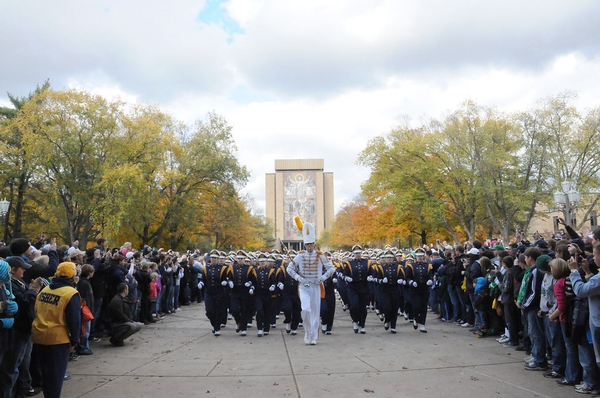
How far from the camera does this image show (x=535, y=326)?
8211mm

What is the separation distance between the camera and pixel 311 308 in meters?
11.1

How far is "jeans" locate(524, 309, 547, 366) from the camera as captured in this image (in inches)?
311

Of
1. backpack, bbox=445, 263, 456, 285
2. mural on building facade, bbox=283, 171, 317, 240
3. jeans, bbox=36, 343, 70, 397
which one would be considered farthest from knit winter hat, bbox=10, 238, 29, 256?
mural on building facade, bbox=283, 171, 317, 240

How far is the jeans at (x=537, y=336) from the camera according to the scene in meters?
7.90

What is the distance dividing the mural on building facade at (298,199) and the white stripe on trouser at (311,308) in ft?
333

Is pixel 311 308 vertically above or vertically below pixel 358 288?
below

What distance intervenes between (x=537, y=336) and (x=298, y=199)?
108 metres

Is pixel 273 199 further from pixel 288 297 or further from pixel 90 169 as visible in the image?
pixel 288 297

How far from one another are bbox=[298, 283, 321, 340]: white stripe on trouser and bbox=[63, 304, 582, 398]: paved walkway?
1.14 ft

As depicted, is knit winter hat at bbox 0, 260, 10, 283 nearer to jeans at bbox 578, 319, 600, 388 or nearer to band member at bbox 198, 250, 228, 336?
band member at bbox 198, 250, 228, 336

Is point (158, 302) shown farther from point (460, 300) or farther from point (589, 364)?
point (589, 364)

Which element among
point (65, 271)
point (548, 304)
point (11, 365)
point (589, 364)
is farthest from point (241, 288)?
point (589, 364)

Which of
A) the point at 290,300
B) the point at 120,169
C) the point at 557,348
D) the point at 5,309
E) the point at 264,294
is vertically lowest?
the point at 557,348

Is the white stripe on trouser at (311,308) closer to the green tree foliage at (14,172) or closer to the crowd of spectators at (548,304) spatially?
the crowd of spectators at (548,304)
